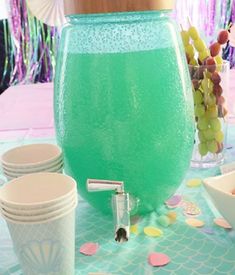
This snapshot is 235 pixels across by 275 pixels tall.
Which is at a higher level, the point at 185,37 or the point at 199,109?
the point at 185,37

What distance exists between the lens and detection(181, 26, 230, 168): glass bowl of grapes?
29.2 inches

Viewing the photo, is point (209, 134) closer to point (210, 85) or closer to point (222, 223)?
point (210, 85)

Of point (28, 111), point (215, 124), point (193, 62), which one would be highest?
point (193, 62)

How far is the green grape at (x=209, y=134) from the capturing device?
2.48ft

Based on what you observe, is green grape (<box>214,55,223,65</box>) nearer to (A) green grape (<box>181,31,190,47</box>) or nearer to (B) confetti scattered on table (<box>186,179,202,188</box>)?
(A) green grape (<box>181,31,190,47</box>)

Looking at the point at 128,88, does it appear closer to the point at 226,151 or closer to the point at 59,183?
the point at 59,183

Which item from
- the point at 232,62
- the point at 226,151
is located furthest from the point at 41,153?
the point at 232,62

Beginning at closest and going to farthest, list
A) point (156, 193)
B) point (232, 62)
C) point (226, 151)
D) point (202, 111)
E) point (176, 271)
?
point (176, 271)
point (156, 193)
point (202, 111)
point (226, 151)
point (232, 62)

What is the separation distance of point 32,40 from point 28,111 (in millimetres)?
1195

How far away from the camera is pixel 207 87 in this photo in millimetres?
740

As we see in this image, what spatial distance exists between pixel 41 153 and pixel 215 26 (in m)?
1.84

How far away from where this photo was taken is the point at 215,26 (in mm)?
2238

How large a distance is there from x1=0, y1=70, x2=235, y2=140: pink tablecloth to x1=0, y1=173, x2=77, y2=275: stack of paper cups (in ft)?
1.83

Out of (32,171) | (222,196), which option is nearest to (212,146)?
(222,196)
